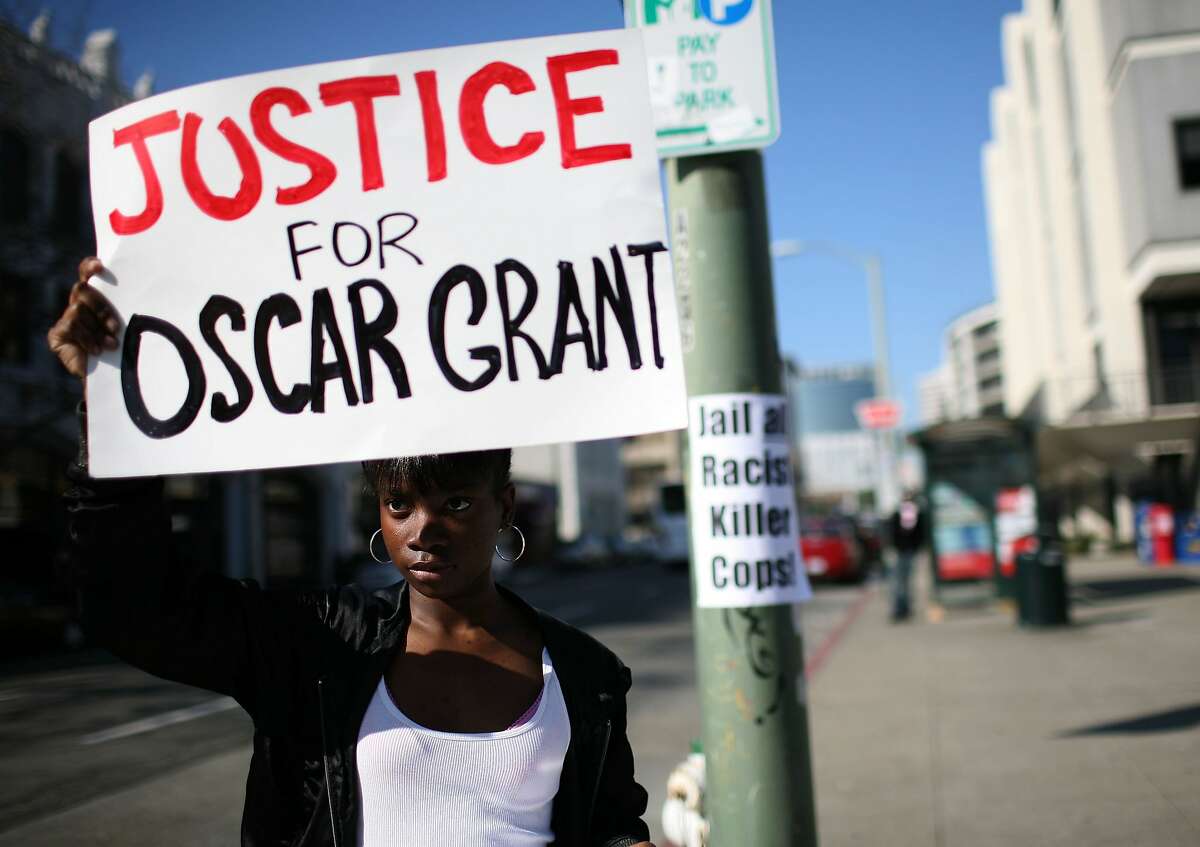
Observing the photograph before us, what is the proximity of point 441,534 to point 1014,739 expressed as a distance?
246 inches

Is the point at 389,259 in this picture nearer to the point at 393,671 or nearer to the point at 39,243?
the point at 393,671

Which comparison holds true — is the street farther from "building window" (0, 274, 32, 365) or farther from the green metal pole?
"building window" (0, 274, 32, 365)

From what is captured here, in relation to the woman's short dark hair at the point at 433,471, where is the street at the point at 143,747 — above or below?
below

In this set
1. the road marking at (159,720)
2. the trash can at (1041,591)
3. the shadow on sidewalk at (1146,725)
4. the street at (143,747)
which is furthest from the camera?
the trash can at (1041,591)

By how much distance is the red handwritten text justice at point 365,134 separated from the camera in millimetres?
2012

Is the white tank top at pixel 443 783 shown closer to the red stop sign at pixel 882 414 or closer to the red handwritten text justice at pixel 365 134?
the red handwritten text justice at pixel 365 134

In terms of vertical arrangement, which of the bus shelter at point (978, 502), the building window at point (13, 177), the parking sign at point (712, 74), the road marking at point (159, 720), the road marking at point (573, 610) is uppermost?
the building window at point (13, 177)

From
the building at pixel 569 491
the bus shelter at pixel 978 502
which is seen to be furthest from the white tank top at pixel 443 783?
the building at pixel 569 491

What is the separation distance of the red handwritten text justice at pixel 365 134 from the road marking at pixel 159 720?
6719 millimetres

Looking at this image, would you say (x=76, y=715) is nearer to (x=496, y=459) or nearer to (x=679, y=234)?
(x=679, y=234)

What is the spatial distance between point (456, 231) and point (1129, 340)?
30.2 meters

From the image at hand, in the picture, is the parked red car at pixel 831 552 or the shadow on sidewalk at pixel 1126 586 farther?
the parked red car at pixel 831 552

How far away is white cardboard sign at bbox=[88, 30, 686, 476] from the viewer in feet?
6.23

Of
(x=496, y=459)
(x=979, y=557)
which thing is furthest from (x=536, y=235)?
(x=979, y=557)
